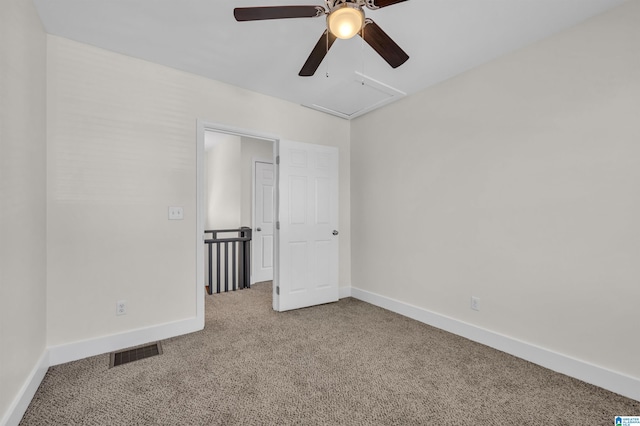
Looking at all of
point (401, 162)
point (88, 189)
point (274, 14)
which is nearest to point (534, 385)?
point (401, 162)

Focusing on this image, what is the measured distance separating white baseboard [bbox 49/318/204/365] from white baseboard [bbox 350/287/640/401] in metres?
2.25

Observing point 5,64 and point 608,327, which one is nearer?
point 5,64

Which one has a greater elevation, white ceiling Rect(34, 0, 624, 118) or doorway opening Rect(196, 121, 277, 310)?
white ceiling Rect(34, 0, 624, 118)

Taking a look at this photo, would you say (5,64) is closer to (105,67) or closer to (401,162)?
(105,67)

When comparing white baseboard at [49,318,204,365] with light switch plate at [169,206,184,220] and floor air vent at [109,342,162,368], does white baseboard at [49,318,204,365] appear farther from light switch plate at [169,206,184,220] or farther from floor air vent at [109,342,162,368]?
light switch plate at [169,206,184,220]

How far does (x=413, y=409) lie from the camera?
1.66 metres

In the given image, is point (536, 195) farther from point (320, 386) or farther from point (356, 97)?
point (320, 386)

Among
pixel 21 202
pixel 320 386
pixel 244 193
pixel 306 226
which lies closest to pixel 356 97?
pixel 306 226

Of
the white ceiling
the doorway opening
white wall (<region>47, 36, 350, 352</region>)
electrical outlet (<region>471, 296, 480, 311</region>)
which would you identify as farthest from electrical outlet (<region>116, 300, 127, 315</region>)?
electrical outlet (<region>471, 296, 480, 311</region>)

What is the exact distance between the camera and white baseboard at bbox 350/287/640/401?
182 cm

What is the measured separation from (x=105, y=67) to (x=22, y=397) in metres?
2.41

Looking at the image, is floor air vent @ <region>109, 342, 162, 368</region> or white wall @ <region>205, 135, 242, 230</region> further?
white wall @ <region>205, 135, 242, 230</region>

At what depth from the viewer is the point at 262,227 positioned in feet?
16.3

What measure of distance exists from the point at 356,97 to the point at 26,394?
11.7 feet
